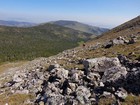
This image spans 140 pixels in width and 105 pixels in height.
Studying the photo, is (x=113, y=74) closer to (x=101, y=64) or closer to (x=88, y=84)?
A: (x=88, y=84)

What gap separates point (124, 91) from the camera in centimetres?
2573

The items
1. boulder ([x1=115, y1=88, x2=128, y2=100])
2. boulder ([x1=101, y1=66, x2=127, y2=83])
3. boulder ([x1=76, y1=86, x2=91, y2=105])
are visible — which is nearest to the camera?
boulder ([x1=115, y1=88, x2=128, y2=100])

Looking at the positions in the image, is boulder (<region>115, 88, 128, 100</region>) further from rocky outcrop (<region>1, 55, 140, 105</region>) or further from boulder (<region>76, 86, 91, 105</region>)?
boulder (<region>76, 86, 91, 105</region>)

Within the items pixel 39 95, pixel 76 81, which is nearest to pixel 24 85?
pixel 39 95

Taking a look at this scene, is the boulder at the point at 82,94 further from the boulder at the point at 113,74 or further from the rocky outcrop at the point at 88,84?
the boulder at the point at 113,74

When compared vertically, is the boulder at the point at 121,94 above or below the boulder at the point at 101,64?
below

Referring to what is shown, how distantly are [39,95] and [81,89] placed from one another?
5604 mm

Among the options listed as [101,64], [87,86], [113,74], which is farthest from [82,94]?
[101,64]

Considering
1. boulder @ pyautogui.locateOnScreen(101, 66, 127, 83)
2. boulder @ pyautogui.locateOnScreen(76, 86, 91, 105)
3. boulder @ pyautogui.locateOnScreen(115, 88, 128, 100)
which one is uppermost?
boulder @ pyautogui.locateOnScreen(101, 66, 127, 83)

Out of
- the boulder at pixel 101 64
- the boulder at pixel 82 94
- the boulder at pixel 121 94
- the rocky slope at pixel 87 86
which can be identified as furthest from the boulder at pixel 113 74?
the boulder at pixel 82 94

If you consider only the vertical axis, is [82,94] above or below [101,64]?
below

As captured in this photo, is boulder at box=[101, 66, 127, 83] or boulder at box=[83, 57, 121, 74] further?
boulder at box=[83, 57, 121, 74]

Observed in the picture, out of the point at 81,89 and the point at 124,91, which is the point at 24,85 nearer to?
the point at 81,89

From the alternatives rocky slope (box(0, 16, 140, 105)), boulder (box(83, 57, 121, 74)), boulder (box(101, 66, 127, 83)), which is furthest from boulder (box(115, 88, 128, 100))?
boulder (box(83, 57, 121, 74))
